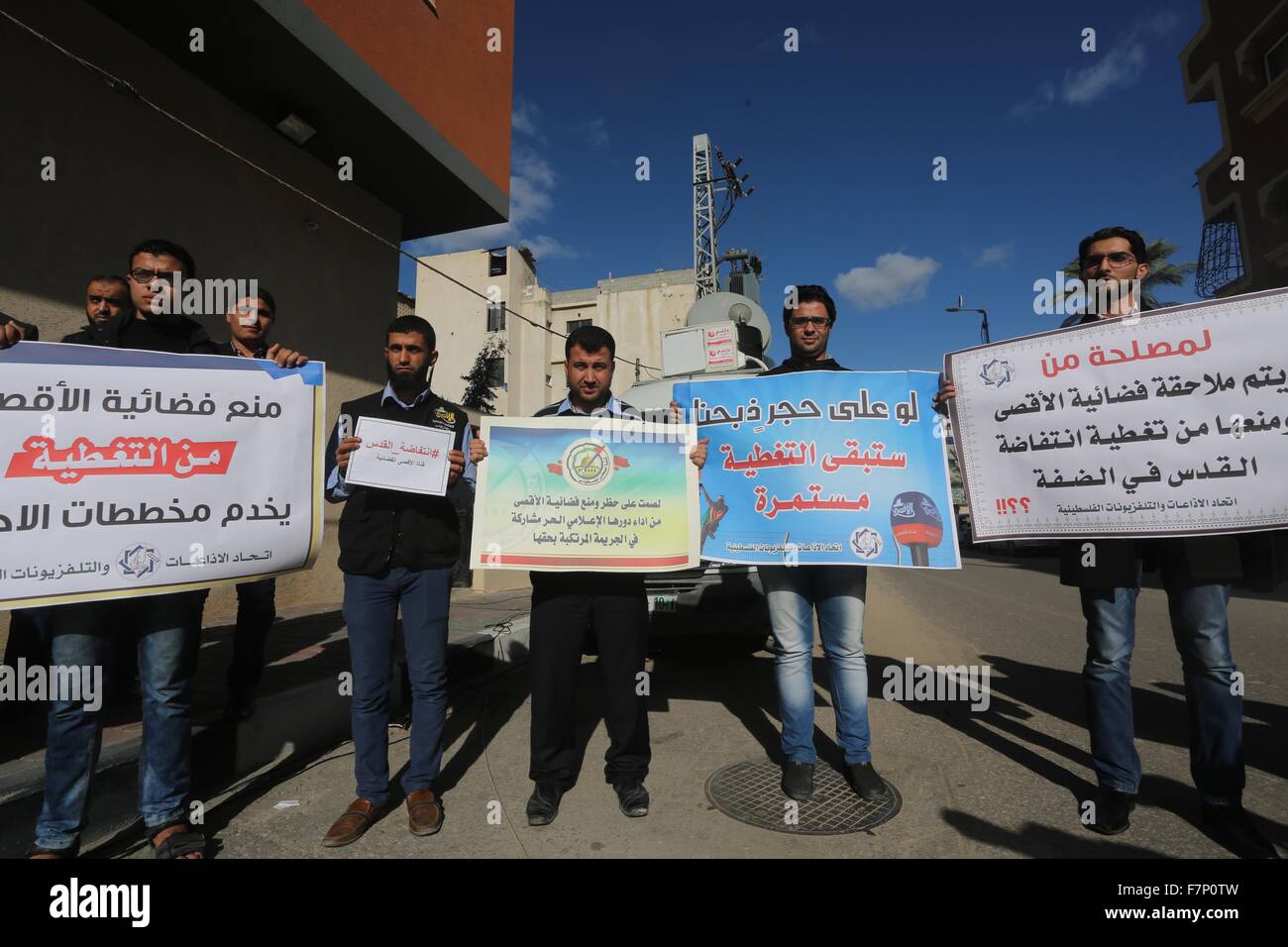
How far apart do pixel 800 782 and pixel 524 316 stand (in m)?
30.9

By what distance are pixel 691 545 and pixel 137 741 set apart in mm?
2659

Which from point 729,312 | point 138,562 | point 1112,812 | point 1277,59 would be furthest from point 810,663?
point 1277,59

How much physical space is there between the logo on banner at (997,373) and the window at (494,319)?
29.8 meters

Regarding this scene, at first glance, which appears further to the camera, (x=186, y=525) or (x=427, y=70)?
(x=427, y=70)

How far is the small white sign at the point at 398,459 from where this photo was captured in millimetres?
2760

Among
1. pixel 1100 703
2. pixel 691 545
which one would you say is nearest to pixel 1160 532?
Answer: pixel 1100 703

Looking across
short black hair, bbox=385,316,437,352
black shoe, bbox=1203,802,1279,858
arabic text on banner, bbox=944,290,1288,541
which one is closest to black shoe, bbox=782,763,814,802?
arabic text on banner, bbox=944,290,1288,541

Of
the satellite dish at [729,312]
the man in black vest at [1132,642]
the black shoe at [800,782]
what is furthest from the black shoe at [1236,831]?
the satellite dish at [729,312]

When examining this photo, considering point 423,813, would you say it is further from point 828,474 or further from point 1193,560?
point 1193,560

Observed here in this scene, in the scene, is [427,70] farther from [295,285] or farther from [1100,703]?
[1100,703]

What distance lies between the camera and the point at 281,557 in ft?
9.21

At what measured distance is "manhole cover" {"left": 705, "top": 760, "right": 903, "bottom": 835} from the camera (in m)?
2.68
